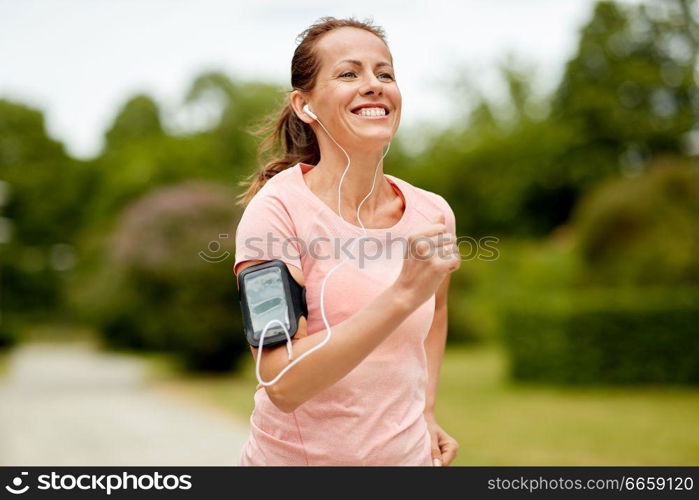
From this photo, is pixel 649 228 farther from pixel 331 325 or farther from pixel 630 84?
pixel 331 325

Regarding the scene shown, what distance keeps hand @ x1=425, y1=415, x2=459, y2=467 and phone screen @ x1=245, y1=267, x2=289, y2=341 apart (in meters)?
0.56

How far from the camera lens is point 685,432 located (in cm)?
1066

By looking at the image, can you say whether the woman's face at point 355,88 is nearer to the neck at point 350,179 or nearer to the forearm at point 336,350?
the neck at point 350,179

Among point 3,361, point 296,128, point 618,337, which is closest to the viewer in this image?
point 296,128

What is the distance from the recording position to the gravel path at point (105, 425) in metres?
8.96

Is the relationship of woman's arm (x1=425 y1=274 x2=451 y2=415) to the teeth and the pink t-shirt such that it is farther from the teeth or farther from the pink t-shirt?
the teeth

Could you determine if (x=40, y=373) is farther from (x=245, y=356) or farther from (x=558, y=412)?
(x=558, y=412)

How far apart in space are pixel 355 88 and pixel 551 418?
10968 millimetres

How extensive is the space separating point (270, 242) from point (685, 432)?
10180 mm

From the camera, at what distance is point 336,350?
61.6 inches

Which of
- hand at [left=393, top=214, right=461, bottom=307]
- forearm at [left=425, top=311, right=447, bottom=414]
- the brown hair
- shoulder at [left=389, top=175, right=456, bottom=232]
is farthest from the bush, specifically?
hand at [left=393, top=214, right=461, bottom=307]

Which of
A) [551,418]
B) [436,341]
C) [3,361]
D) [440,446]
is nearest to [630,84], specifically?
[3,361]

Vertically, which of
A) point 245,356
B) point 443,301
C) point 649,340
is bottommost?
point 443,301

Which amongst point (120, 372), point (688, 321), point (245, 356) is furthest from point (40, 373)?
point (688, 321)
